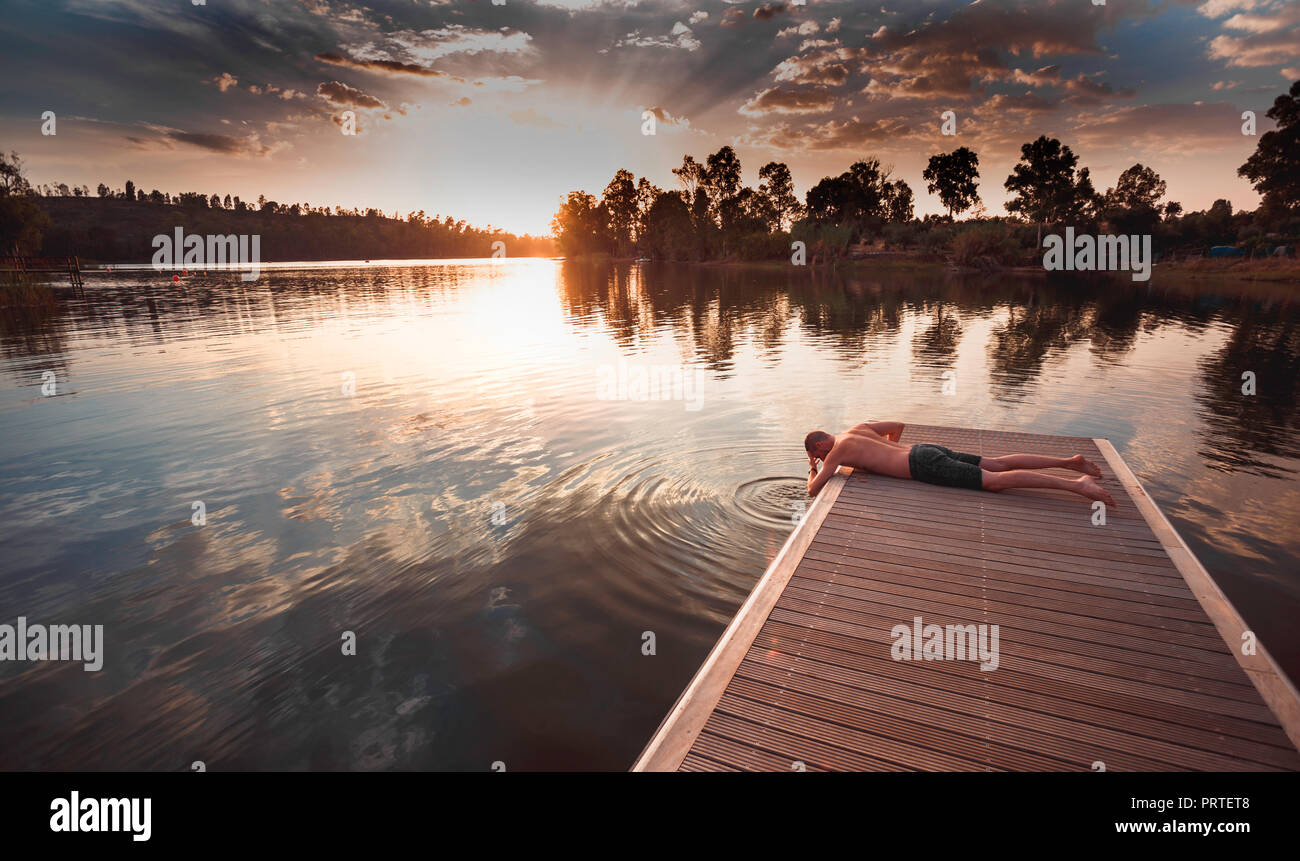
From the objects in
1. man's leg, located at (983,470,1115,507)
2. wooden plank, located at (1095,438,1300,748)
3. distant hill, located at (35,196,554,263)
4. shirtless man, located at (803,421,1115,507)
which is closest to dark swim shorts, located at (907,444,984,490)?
shirtless man, located at (803,421,1115,507)

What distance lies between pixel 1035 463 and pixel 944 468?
1.28 m

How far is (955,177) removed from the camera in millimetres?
98938

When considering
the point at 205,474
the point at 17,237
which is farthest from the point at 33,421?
the point at 17,237

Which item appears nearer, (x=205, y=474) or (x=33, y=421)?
(x=205, y=474)

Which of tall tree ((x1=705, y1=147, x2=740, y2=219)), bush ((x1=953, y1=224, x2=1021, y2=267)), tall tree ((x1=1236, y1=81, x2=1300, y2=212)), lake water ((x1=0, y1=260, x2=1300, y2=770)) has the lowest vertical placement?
lake water ((x1=0, y1=260, x2=1300, y2=770))

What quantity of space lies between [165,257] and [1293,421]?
676ft

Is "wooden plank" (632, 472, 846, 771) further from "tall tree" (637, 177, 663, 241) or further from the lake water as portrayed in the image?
"tall tree" (637, 177, 663, 241)

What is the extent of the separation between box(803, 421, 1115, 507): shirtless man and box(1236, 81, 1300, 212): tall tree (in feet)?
324

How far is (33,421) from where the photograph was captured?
13578mm

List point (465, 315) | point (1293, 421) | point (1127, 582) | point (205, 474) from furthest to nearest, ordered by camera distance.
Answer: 1. point (465, 315)
2. point (1293, 421)
3. point (205, 474)
4. point (1127, 582)

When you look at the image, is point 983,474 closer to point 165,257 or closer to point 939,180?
point 939,180

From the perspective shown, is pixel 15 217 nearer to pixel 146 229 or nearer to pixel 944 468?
pixel 944 468

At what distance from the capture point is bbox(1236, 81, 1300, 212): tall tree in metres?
67.2

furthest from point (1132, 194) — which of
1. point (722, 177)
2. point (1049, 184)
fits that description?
point (722, 177)
